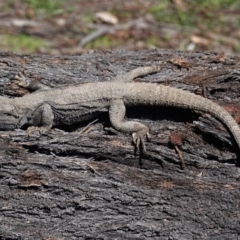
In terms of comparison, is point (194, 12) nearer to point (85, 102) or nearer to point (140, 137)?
point (85, 102)

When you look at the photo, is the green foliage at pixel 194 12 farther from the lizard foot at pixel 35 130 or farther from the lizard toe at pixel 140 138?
the lizard foot at pixel 35 130

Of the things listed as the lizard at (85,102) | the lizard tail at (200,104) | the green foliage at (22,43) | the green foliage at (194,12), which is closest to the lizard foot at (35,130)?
the lizard at (85,102)

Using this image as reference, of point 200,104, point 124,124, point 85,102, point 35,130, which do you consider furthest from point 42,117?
point 200,104

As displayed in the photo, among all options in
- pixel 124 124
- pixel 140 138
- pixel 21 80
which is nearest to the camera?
pixel 140 138

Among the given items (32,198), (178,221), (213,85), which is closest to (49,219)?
(32,198)

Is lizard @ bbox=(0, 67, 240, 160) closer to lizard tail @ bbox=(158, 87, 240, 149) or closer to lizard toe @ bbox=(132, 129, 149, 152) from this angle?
lizard tail @ bbox=(158, 87, 240, 149)

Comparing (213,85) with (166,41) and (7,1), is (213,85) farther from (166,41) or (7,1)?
(7,1)
